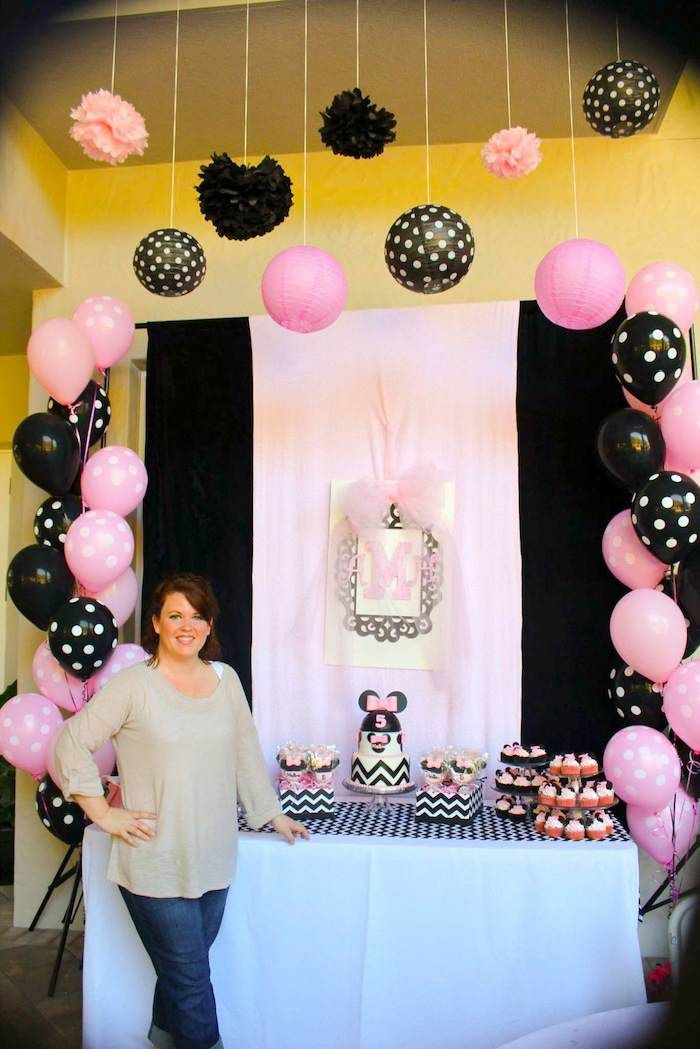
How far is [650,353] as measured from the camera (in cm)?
254

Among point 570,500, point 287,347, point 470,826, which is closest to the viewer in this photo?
point 470,826

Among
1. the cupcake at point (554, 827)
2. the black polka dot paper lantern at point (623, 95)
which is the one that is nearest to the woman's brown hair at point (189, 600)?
the cupcake at point (554, 827)

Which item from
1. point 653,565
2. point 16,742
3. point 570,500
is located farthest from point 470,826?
point 16,742

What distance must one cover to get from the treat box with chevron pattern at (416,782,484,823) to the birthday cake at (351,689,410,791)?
15 centimetres

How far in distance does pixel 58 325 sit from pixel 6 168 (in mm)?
681

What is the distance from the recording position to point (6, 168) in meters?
3.12

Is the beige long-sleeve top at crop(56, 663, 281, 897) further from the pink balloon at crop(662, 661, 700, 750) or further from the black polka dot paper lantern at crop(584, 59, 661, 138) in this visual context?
the black polka dot paper lantern at crop(584, 59, 661, 138)

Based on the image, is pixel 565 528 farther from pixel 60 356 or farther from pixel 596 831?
pixel 60 356

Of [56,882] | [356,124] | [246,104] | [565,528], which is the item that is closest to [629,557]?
[565,528]

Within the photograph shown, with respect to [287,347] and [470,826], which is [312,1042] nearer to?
[470,826]

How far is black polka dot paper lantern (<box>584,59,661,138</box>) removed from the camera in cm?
230

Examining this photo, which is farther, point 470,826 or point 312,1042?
point 470,826

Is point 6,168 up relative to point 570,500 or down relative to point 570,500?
up

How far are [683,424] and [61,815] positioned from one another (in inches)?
94.9
